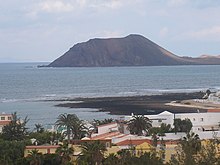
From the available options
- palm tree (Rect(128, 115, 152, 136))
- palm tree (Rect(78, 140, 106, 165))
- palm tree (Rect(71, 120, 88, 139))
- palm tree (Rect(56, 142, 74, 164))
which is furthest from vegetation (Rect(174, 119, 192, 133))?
palm tree (Rect(78, 140, 106, 165))

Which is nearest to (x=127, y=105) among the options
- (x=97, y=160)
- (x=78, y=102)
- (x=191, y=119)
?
(x=78, y=102)

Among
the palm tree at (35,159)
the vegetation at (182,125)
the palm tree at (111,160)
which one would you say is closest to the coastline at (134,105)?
the vegetation at (182,125)

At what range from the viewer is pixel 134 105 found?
81.3m

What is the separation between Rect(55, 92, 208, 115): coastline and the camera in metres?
73.5

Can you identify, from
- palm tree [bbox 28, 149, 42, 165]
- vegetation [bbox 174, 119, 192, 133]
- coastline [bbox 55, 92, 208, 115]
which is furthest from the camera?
coastline [bbox 55, 92, 208, 115]

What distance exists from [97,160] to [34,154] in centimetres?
322

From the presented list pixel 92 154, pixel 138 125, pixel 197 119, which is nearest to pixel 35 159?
pixel 92 154

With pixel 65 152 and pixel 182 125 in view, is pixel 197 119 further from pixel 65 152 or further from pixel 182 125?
pixel 65 152

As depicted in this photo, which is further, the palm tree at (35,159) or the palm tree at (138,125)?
the palm tree at (138,125)

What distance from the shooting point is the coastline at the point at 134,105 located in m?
73.5

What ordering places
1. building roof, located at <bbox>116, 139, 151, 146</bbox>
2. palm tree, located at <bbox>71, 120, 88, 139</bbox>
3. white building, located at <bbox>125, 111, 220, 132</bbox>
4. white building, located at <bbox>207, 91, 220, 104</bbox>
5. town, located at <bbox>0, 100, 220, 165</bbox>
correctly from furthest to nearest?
white building, located at <bbox>207, 91, 220, 104</bbox> < white building, located at <bbox>125, 111, 220, 132</bbox> < palm tree, located at <bbox>71, 120, 88, 139</bbox> < building roof, located at <bbox>116, 139, 151, 146</bbox> < town, located at <bbox>0, 100, 220, 165</bbox>

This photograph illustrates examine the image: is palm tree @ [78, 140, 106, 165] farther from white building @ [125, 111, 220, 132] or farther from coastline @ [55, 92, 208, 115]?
coastline @ [55, 92, 208, 115]

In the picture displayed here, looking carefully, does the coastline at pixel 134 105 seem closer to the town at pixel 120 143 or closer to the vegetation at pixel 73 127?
the town at pixel 120 143

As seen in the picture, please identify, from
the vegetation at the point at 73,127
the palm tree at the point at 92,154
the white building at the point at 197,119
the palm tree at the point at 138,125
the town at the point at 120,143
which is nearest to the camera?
the town at the point at 120,143
